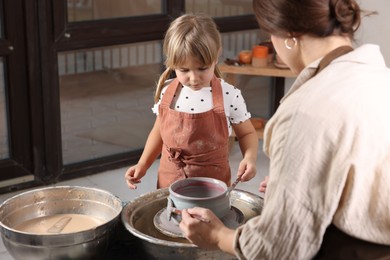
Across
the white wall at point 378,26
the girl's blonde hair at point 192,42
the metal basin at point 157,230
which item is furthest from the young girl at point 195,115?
the white wall at point 378,26

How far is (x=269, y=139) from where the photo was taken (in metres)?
1.24

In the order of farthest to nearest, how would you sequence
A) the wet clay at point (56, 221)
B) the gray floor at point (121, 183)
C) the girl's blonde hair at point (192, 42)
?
the gray floor at point (121, 183), the girl's blonde hair at point (192, 42), the wet clay at point (56, 221)

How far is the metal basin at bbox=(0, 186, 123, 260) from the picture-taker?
138 centimetres

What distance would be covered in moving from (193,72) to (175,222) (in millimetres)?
560

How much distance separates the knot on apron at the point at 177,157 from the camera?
6.54ft

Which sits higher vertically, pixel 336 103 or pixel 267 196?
pixel 336 103

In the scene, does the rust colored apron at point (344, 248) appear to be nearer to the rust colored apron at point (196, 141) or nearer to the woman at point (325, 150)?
the woman at point (325, 150)

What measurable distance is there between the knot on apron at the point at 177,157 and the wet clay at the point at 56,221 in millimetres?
424

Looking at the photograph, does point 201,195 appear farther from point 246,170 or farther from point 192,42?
point 192,42

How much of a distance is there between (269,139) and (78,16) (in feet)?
7.26

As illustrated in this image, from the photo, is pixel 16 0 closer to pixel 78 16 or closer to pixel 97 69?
pixel 78 16

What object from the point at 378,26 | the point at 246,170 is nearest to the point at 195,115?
the point at 246,170

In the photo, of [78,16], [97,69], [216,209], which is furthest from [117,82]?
[216,209]

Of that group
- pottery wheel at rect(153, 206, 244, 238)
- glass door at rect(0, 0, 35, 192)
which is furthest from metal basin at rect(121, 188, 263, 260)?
glass door at rect(0, 0, 35, 192)
